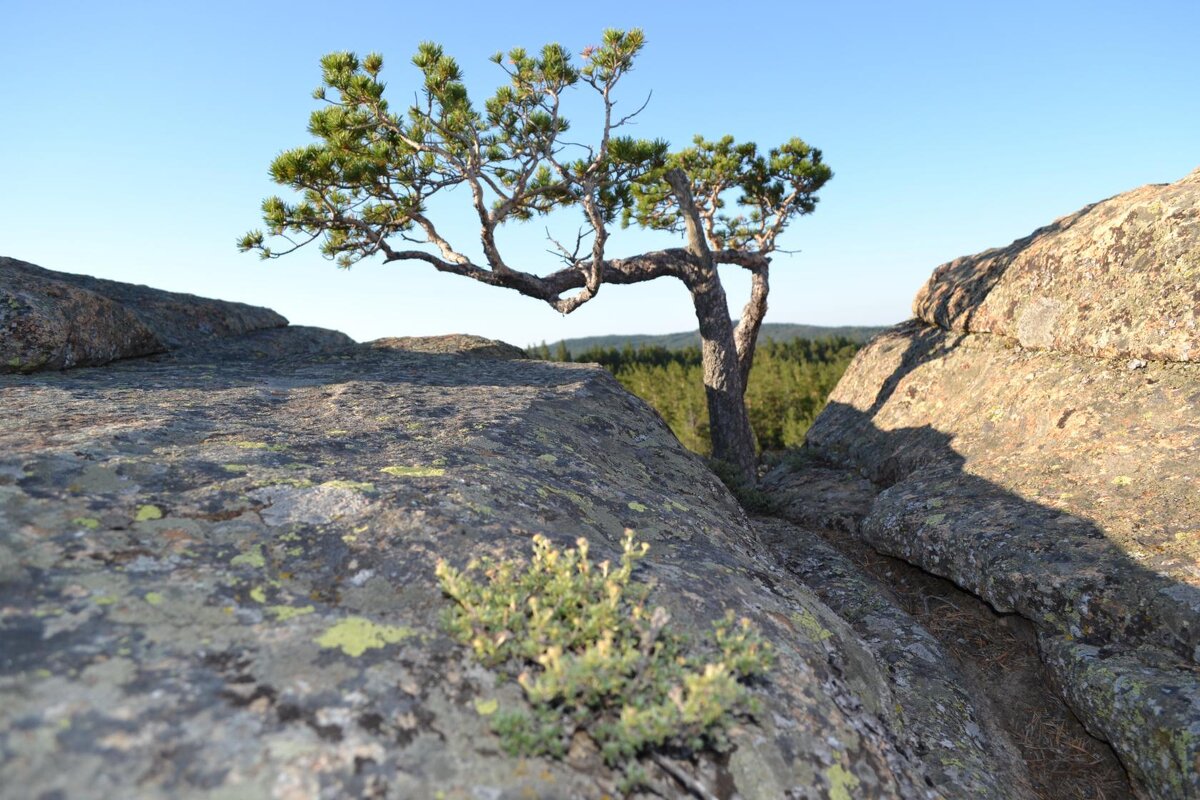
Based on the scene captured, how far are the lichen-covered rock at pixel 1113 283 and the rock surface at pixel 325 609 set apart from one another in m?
5.55

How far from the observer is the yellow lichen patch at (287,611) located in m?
3.50

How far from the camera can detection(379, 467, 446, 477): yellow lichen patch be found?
5.36 m

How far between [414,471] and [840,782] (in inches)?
146

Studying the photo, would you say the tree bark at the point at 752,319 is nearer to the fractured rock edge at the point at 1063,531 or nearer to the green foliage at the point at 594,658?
the fractured rock edge at the point at 1063,531

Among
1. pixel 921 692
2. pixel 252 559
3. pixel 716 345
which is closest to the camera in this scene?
pixel 252 559

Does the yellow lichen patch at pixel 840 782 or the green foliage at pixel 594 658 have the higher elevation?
the green foliage at pixel 594 658

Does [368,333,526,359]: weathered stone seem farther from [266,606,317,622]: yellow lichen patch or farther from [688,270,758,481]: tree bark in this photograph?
[266,606,317,622]: yellow lichen patch

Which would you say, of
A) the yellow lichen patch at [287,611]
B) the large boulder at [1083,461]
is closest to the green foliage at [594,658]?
the yellow lichen patch at [287,611]

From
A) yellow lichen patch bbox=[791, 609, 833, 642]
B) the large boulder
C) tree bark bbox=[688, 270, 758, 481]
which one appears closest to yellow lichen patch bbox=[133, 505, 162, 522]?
yellow lichen patch bbox=[791, 609, 833, 642]

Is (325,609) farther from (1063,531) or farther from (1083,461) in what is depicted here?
(1083,461)

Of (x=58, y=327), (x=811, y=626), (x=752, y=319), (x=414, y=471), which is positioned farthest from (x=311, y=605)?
(x=752, y=319)

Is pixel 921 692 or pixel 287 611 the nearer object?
pixel 287 611

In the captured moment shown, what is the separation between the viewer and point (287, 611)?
3.56m

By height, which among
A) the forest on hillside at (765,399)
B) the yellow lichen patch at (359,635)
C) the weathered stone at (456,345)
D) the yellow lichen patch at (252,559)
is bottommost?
the forest on hillside at (765,399)
